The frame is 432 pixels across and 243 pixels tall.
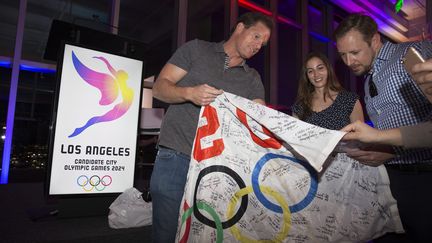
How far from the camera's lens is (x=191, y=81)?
4.25ft

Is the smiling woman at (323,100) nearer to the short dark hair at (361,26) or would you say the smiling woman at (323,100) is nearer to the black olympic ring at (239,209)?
the short dark hair at (361,26)

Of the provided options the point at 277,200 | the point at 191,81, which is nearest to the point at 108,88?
the point at 191,81

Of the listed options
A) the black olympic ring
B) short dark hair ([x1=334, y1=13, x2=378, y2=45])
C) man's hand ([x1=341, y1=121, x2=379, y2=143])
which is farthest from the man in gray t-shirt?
man's hand ([x1=341, y1=121, x2=379, y2=143])

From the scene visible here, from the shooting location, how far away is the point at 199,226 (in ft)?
3.78

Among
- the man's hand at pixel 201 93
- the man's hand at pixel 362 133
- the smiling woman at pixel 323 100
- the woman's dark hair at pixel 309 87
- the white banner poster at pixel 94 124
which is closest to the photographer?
the man's hand at pixel 362 133

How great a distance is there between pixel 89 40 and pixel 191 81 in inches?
80.4

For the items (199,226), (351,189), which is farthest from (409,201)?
(199,226)

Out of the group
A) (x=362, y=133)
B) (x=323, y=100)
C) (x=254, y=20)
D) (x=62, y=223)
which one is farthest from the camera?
(x=62, y=223)

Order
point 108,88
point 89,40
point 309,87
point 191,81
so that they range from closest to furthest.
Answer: point 191,81 < point 309,87 < point 108,88 < point 89,40

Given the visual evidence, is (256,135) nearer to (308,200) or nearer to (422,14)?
(308,200)

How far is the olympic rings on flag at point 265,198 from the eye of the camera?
1.21 metres

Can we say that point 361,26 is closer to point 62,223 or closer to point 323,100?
point 323,100

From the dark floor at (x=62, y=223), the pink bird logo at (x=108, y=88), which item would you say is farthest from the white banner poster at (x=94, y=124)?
the dark floor at (x=62, y=223)

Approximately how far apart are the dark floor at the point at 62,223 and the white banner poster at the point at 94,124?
17 cm
